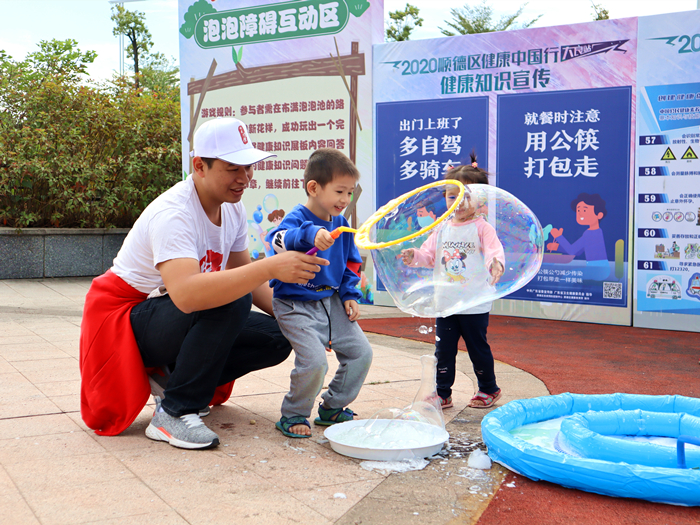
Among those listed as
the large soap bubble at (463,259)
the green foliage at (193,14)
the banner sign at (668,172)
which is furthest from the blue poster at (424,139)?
the large soap bubble at (463,259)

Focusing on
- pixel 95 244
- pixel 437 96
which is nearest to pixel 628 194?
pixel 437 96

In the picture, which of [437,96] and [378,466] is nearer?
[378,466]

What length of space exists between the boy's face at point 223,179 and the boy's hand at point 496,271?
1090 millimetres

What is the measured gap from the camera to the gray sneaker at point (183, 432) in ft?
8.86

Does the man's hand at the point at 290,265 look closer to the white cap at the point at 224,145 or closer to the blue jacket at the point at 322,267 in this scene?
the blue jacket at the point at 322,267

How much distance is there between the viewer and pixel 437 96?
273 inches

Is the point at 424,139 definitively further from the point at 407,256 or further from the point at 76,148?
the point at 76,148

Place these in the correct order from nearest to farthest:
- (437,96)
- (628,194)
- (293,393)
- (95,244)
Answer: (293,393) → (628,194) → (437,96) → (95,244)

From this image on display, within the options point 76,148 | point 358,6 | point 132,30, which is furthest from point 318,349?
point 132,30

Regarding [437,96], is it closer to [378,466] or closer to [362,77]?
[362,77]

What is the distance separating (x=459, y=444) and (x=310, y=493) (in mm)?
825

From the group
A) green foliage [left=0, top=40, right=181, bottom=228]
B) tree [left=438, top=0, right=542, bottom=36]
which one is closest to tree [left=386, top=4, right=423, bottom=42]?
tree [left=438, top=0, right=542, bottom=36]

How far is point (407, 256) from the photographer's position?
2.79 meters

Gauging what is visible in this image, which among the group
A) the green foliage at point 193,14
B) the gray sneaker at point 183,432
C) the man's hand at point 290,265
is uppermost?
the green foliage at point 193,14
